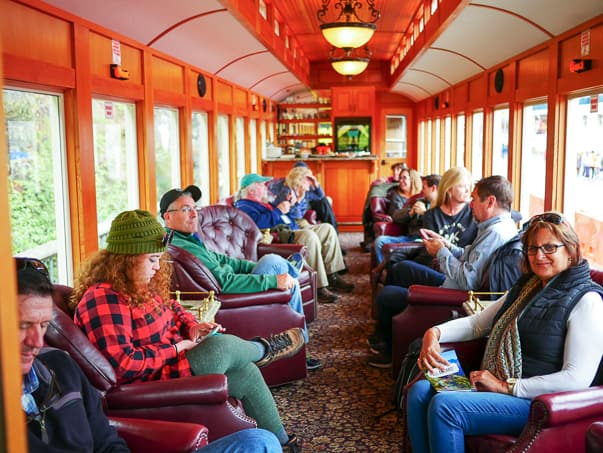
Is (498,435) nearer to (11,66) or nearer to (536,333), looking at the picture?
(536,333)

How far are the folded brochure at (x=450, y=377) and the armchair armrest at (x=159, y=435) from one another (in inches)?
39.3

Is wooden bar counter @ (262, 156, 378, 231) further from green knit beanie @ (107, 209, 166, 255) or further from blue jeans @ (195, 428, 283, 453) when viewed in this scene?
blue jeans @ (195, 428, 283, 453)

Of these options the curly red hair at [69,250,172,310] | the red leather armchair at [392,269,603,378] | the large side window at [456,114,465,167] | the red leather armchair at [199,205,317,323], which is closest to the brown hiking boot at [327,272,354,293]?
the red leather armchair at [199,205,317,323]

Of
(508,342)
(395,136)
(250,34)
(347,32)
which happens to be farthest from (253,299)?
(395,136)

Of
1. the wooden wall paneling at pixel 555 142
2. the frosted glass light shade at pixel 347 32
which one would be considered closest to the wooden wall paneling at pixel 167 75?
the frosted glass light shade at pixel 347 32

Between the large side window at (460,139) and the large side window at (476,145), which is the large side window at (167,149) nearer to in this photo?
the large side window at (476,145)

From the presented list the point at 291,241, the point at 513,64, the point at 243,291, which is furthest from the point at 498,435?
the point at 513,64

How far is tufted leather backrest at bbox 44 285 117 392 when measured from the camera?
2.54 meters

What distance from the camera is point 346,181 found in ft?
38.2

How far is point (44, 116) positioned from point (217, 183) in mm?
4860

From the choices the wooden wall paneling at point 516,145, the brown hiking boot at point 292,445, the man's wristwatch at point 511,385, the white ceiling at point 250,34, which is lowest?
the brown hiking boot at point 292,445

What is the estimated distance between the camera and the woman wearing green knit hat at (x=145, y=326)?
275cm

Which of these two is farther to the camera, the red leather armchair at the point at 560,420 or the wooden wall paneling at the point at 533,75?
the wooden wall paneling at the point at 533,75

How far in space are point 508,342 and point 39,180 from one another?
110 inches
